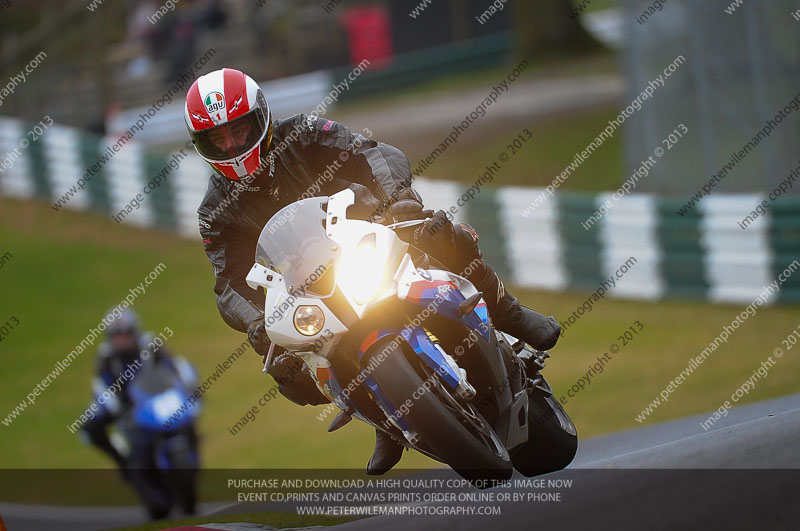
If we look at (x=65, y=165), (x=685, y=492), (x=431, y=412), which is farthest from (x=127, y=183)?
(x=685, y=492)

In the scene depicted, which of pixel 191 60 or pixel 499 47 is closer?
pixel 191 60

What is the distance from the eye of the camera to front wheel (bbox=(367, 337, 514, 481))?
4492mm

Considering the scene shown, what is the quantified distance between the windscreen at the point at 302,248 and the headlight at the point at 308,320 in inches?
3.0

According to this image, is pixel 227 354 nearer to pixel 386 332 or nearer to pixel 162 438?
pixel 162 438

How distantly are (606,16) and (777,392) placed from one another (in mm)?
20862

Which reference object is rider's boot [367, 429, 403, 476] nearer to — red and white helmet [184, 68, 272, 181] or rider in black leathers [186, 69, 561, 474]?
rider in black leathers [186, 69, 561, 474]

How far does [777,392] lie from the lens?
9.95 meters

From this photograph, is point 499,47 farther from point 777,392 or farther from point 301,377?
point 301,377

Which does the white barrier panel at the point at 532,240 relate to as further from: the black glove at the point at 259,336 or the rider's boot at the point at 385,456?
the black glove at the point at 259,336

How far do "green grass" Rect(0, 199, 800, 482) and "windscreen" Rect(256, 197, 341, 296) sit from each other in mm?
5698

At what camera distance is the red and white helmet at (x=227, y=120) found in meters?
5.18

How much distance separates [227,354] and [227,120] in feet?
31.5

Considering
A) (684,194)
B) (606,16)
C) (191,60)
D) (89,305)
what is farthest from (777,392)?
(606,16)

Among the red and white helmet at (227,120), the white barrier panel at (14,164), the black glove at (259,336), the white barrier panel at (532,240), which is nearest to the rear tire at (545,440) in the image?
the black glove at (259,336)
